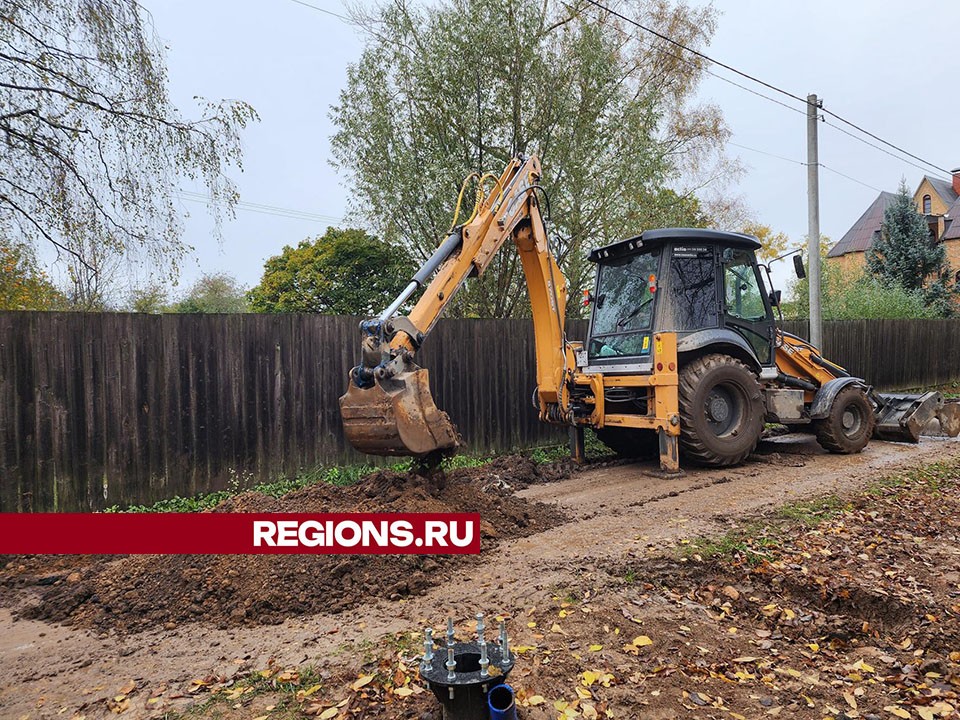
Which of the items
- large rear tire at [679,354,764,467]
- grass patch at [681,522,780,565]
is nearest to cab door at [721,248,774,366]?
large rear tire at [679,354,764,467]

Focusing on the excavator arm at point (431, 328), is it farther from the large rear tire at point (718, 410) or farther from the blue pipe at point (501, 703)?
the blue pipe at point (501, 703)

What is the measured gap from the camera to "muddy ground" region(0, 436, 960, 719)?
3082mm

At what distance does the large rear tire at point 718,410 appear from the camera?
24.8 ft

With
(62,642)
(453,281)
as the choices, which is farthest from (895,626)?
(62,642)

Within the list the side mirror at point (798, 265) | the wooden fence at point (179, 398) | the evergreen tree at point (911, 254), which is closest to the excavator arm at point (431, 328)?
the wooden fence at point (179, 398)

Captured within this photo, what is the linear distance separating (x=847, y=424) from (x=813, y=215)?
18.5 ft

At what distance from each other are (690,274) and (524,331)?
2877 millimetres

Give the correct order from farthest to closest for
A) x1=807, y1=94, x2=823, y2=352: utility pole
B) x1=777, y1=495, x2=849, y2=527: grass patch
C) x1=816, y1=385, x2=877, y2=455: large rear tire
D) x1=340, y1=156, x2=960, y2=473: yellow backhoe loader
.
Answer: x1=807, y1=94, x2=823, y2=352: utility pole
x1=816, y1=385, x2=877, y2=455: large rear tire
x1=340, y1=156, x2=960, y2=473: yellow backhoe loader
x1=777, y1=495, x2=849, y2=527: grass patch

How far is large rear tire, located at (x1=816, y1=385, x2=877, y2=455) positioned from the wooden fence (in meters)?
4.50

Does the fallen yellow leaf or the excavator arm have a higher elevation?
the excavator arm

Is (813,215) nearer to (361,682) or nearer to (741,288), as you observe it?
Result: (741,288)

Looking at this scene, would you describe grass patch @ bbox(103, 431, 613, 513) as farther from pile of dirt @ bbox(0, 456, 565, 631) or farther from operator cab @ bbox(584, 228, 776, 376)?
operator cab @ bbox(584, 228, 776, 376)

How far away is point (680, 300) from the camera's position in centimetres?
794

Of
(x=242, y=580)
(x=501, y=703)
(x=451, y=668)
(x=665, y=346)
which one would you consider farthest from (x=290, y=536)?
(x=665, y=346)
